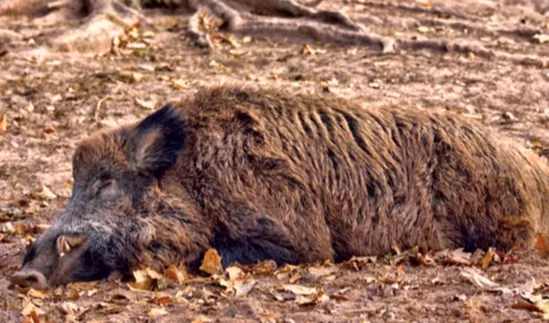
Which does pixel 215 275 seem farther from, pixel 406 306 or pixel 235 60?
pixel 235 60

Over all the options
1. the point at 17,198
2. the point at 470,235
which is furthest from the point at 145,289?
the point at 17,198

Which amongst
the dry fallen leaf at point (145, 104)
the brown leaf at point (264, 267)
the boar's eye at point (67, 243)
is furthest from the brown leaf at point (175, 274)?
the dry fallen leaf at point (145, 104)

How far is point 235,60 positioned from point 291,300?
8.03 metres

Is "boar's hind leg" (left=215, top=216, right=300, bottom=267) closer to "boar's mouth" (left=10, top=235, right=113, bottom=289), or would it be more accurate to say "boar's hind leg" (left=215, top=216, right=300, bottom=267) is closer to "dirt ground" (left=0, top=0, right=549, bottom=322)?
"dirt ground" (left=0, top=0, right=549, bottom=322)

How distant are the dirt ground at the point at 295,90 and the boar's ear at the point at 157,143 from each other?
825mm

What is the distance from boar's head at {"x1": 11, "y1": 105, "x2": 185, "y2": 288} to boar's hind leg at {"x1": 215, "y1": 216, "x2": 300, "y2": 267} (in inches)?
18.0

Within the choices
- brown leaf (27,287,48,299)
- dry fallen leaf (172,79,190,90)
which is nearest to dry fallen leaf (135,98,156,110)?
dry fallen leaf (172,79,190,90)

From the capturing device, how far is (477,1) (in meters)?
16.3

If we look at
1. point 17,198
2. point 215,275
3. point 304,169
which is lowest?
point 17,198

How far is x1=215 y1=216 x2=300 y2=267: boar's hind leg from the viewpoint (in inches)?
246

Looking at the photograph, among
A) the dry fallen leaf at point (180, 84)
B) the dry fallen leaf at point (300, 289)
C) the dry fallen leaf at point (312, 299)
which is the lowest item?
the dry fallen leaf at point (180, 84)

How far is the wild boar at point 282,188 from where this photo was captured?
6.23 m

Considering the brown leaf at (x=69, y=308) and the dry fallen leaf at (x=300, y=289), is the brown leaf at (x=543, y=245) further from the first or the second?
the brown leaf at (x=69, y=308)

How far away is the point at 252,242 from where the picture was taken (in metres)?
6.26
